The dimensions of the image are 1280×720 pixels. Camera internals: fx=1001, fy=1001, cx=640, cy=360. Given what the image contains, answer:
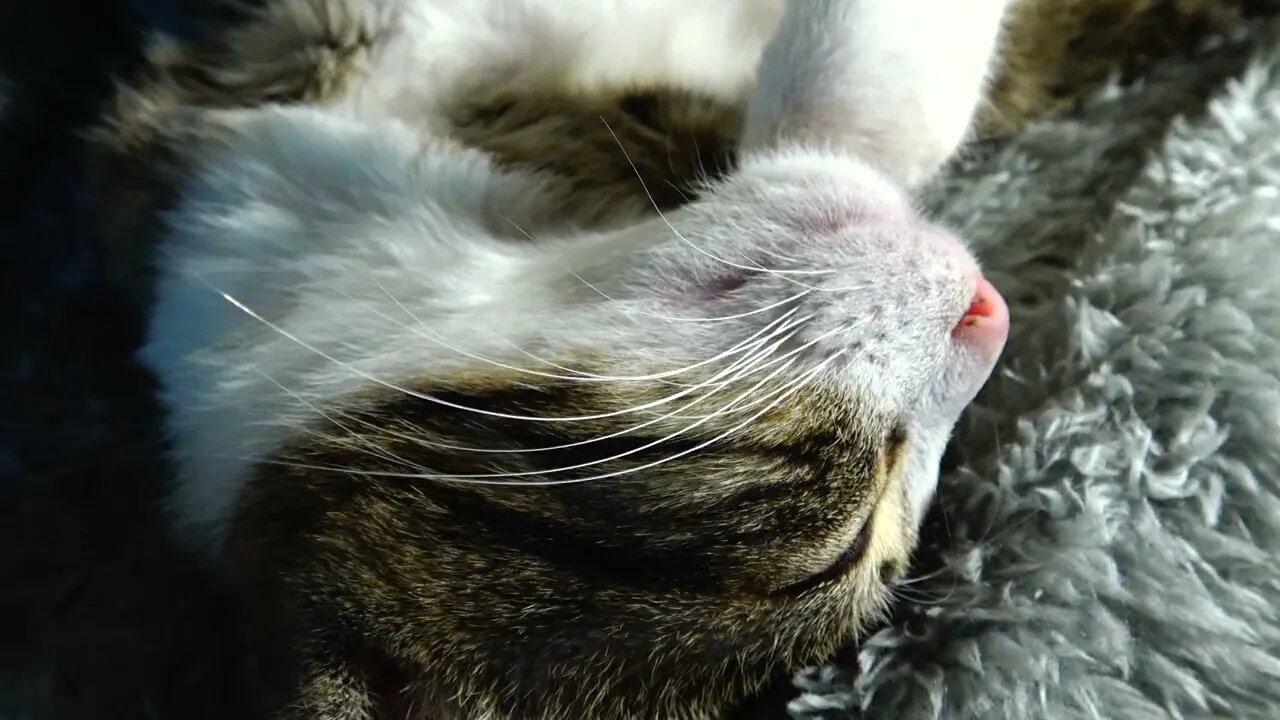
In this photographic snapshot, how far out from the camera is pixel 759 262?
0.74 m

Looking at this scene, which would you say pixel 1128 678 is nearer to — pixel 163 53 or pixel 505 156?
pixel 505 156

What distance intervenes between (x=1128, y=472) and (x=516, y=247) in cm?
52

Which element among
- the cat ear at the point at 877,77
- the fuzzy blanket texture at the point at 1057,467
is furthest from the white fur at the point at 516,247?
the fuzzy blanket texture at the point at 1057,467

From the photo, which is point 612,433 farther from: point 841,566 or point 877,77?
point 877,77

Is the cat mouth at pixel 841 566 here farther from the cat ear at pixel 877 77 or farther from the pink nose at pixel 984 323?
the cat ear at pixel 877 77

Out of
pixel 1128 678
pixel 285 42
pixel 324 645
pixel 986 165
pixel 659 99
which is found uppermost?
pixel 285 42

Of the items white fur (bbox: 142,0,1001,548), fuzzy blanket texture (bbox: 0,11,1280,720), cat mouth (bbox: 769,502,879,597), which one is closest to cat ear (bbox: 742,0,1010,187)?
white fur (bbox: 142,0,1001,548)

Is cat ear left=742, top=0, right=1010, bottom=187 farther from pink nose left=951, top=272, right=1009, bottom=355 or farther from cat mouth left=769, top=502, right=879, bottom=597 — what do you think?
cat mouth left=769, top=502, right=879, bottom=597

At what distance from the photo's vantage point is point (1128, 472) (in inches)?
30.6

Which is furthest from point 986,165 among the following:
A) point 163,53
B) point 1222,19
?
point 163,53

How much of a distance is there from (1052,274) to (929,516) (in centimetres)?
27

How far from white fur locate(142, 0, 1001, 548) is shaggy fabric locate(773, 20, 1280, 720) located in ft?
0.29

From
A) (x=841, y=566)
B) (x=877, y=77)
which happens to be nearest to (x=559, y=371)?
(x=841, y=566)

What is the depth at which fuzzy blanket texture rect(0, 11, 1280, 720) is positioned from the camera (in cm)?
73
